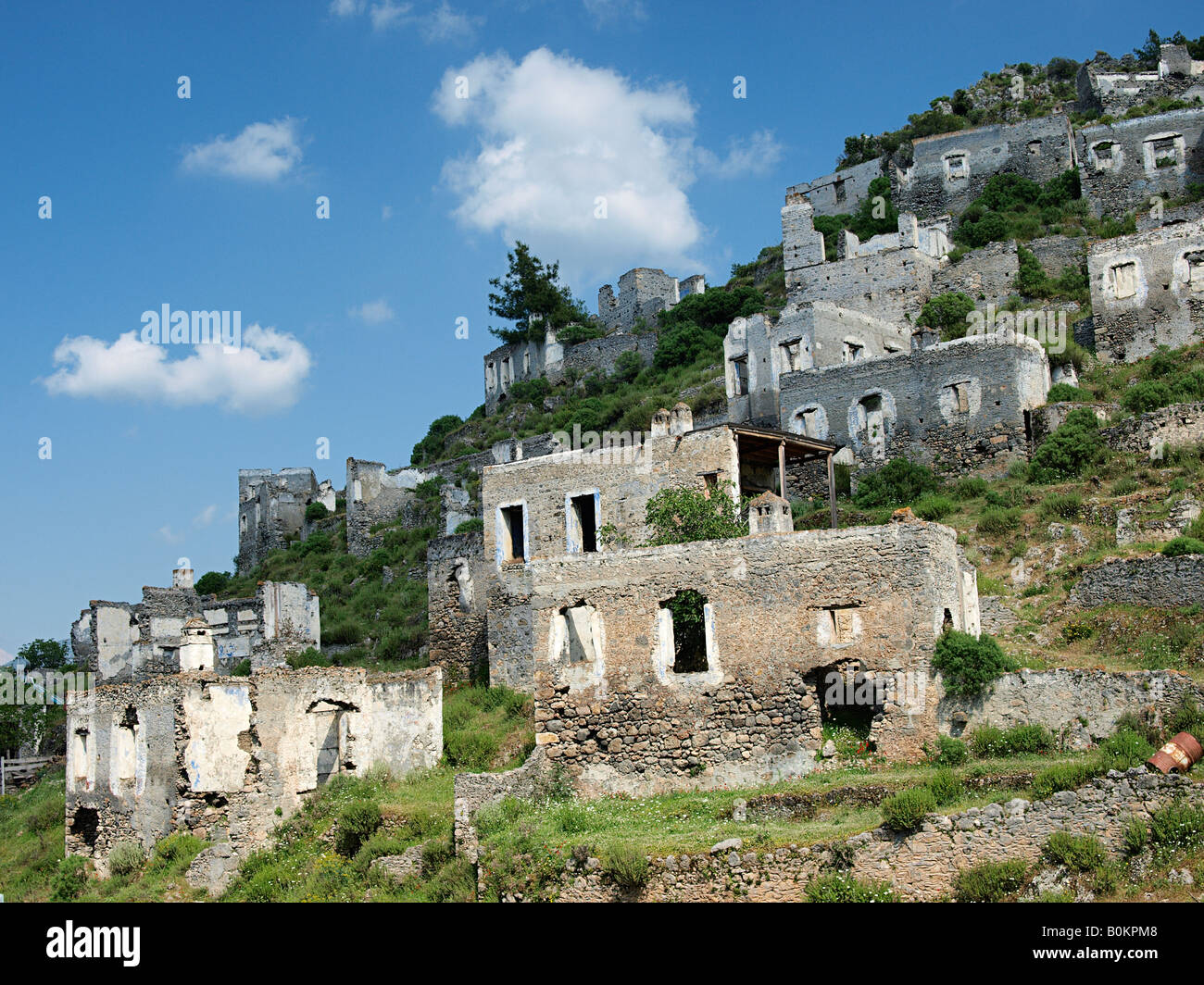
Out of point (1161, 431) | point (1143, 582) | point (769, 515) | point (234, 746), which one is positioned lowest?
point (234, 746)

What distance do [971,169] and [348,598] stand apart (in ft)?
109

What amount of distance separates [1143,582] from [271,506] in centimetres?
4993

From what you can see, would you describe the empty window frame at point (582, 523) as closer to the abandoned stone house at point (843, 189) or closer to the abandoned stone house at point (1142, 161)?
the abandoned stone house at point (1142, 161)

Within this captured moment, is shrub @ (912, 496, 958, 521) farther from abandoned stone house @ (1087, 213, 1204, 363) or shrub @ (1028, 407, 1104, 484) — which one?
abandoned stone house @ (1087, 213, 1204, 363)

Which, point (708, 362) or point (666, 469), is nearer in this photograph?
point (666, 469)

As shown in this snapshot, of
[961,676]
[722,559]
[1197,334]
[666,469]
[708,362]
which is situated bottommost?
[961,676]

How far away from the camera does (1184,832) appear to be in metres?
14.6

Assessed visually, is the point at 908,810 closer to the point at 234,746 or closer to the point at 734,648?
the point at 734,648

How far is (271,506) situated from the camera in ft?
218

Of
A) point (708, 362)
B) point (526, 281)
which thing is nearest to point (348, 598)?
point (708, 362)

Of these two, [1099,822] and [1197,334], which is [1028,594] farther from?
[1197,334]

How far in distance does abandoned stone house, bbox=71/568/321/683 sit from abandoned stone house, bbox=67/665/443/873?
32.5ft

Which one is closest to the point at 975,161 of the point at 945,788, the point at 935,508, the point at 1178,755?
the point at 935,508

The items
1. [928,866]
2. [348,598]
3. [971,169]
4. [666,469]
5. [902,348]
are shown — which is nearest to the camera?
[928,866]
